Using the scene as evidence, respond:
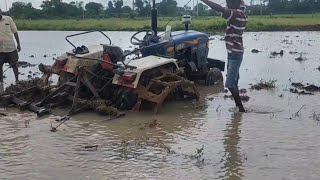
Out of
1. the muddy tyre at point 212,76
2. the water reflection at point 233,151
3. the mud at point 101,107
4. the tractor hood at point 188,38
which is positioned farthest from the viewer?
the muddy tyre at point 212,76

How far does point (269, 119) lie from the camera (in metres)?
7.85

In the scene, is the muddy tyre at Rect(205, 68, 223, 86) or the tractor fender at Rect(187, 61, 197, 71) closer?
the tractor fender at Rect(187, 61, 197, 71)

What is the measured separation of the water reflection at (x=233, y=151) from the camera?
17.4 ft

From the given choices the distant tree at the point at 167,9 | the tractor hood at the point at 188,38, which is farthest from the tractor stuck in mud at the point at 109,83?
the distant tree at the point at 167,9

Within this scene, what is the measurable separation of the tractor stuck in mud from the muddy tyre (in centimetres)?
147

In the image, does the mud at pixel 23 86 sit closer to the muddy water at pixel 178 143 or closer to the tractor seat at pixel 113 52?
the muddy water at pixel 178 143

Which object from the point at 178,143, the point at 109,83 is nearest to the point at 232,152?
the point at 178,143

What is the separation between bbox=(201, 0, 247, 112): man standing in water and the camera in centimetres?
834

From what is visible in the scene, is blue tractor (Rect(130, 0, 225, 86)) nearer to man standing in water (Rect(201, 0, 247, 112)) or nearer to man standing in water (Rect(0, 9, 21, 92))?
man standing in water (Rect(201, 0, 247, 112))

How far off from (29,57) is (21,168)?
14748 millimetres

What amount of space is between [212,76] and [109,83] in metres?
3.18

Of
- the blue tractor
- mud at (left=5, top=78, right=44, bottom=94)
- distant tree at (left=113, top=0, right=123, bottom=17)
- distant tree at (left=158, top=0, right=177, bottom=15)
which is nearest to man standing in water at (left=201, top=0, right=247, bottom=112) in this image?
the blue tractor

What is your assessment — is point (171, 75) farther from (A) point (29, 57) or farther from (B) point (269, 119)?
(A) point (29, 57)

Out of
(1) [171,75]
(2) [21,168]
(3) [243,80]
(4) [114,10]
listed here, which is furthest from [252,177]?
(4) [114,10]
